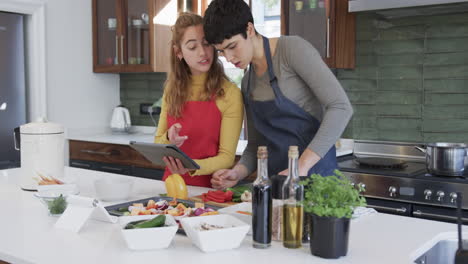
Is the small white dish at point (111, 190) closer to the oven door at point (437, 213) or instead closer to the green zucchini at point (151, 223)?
the green zucchini at point (151, 223)

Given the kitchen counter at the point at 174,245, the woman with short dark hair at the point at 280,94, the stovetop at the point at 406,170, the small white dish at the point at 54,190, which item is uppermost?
the woman with short dark hair at the point at 280,94

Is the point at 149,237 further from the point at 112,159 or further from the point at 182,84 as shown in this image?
the point at 112,159

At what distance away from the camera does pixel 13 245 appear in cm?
148

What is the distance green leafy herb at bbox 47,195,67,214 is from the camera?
1.78 m

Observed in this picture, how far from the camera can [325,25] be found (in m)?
3.36

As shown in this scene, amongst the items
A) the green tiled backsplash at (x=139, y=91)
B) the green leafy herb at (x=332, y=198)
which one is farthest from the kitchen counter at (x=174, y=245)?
the green tiled backsplash at (x=139, y=91)

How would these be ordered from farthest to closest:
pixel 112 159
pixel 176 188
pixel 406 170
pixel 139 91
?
pixel 139 91 < pixel 112 159 < pixel 406 170 < pixel 176 188

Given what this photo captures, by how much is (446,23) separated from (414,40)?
21 cm

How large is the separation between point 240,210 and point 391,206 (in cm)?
143

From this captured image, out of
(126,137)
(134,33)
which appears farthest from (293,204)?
(134,33)

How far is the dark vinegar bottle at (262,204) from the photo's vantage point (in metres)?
1.40

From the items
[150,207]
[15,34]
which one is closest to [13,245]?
[150,207]

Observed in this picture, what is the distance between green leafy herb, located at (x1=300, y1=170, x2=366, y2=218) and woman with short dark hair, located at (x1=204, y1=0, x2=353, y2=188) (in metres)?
0.56

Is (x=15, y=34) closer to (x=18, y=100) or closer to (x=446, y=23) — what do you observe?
(x=18, y=100)
